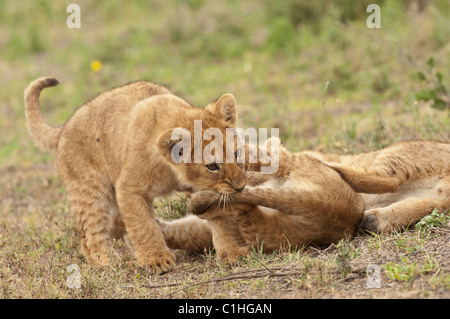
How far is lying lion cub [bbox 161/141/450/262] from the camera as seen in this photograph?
4.43 m

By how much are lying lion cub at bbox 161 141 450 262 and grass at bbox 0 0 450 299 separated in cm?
15

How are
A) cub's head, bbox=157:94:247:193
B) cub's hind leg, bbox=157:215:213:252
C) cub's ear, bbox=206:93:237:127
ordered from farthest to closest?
cub's hind leg, bbox=157:215:213:252
cub's ear, bbox=206:93:237:127
cub's head, bbox=157:94:247:193

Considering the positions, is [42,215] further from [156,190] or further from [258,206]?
[258,206]

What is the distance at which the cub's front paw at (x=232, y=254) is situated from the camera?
4.52m

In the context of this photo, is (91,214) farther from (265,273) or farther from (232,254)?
(265,273)

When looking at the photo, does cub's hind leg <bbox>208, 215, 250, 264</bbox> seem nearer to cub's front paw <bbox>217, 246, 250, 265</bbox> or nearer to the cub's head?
cub's front paw <bbox>217, 246, 250, 265</bbox>

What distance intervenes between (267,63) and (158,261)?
719 centimetres

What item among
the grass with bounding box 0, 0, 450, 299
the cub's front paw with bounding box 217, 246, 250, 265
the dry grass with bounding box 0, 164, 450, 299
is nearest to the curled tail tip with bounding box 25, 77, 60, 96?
the grass with bounding box 0, 0, 450, 299

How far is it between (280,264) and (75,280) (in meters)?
1.43

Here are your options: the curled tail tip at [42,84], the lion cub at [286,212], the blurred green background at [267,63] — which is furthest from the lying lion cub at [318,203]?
the curled tail tip at [42,84]

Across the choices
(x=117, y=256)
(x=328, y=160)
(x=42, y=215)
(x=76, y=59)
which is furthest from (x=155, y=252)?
(x=76, y=59)

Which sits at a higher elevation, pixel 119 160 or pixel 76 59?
pixel 76 59
